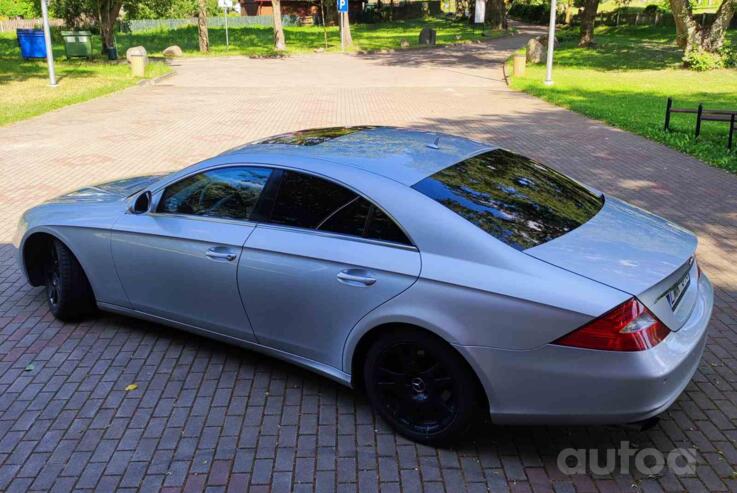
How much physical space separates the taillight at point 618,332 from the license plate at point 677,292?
0.31 metres

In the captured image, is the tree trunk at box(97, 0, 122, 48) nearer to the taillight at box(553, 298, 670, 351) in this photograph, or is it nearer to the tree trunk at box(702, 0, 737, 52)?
the tree trunk at box(702, 0, 737, 52)

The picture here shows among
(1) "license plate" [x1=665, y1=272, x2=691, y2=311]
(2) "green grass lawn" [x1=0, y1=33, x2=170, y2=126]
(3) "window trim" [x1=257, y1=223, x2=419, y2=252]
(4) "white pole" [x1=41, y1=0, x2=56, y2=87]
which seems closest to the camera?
(1) "license plate" [x1=665, y1=272, x2=691, y2=311]

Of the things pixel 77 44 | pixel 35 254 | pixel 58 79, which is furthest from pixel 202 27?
pixel 35 254

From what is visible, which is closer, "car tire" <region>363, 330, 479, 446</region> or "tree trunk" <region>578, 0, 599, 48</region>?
"car tire" <region>363, 330, 479, 446</region>

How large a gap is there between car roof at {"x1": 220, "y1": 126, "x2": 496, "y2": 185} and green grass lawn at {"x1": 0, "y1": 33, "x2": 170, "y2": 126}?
43.4 feet

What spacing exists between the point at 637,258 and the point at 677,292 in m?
0.29

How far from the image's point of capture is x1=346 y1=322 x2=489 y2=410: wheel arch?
3.32 m

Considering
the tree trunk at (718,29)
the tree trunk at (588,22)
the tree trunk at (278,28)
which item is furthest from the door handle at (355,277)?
the tree trunk at (588,22)

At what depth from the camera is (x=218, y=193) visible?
14.2ft

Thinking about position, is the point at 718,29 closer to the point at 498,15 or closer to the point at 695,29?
the point at 695,29

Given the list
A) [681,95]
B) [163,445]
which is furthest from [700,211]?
[681,95]

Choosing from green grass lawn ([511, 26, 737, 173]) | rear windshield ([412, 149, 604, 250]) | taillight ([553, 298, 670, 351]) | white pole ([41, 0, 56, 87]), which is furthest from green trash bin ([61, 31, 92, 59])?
taillight ([553, 298, 670, 351])

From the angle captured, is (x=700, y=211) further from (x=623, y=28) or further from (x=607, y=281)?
(x=623, y=28)

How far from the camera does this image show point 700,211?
8281 mm
